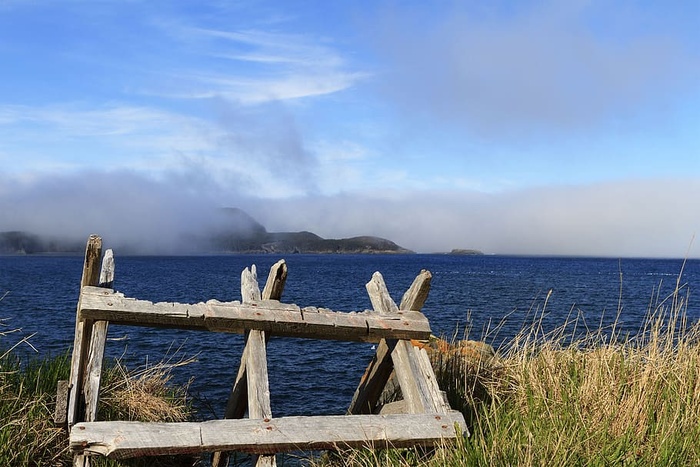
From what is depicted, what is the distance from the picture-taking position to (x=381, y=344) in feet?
22.6

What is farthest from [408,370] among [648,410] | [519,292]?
[519,292]

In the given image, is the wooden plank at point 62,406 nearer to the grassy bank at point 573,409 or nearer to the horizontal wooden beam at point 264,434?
the horizontal wooden beam at point 264,434

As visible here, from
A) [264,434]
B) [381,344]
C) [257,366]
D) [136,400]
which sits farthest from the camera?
[136,400]

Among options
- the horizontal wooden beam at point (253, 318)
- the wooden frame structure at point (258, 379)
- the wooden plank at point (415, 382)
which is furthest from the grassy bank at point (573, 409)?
the horizontal wooden beam at point (253, 318)

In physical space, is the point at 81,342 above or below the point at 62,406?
above

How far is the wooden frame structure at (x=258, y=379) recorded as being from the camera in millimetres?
4520

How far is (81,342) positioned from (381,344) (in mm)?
3114

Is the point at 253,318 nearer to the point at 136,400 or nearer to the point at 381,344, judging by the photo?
the point at 381,344

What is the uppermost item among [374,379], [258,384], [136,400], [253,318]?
[253,318]

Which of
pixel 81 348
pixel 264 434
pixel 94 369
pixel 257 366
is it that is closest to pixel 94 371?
pixel 94 369

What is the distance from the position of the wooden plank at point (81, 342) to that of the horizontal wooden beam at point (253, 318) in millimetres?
153

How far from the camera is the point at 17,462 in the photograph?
552 centimetres

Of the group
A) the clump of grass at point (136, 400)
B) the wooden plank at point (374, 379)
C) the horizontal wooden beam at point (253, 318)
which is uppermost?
the horizontal wooden beam at point (253, 318)

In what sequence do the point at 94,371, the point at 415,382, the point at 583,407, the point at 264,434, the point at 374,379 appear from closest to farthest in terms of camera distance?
the point at 264,434 < the point at 94,371 < the point at 415,382 < the point at 583,407 < the point at 374,379
